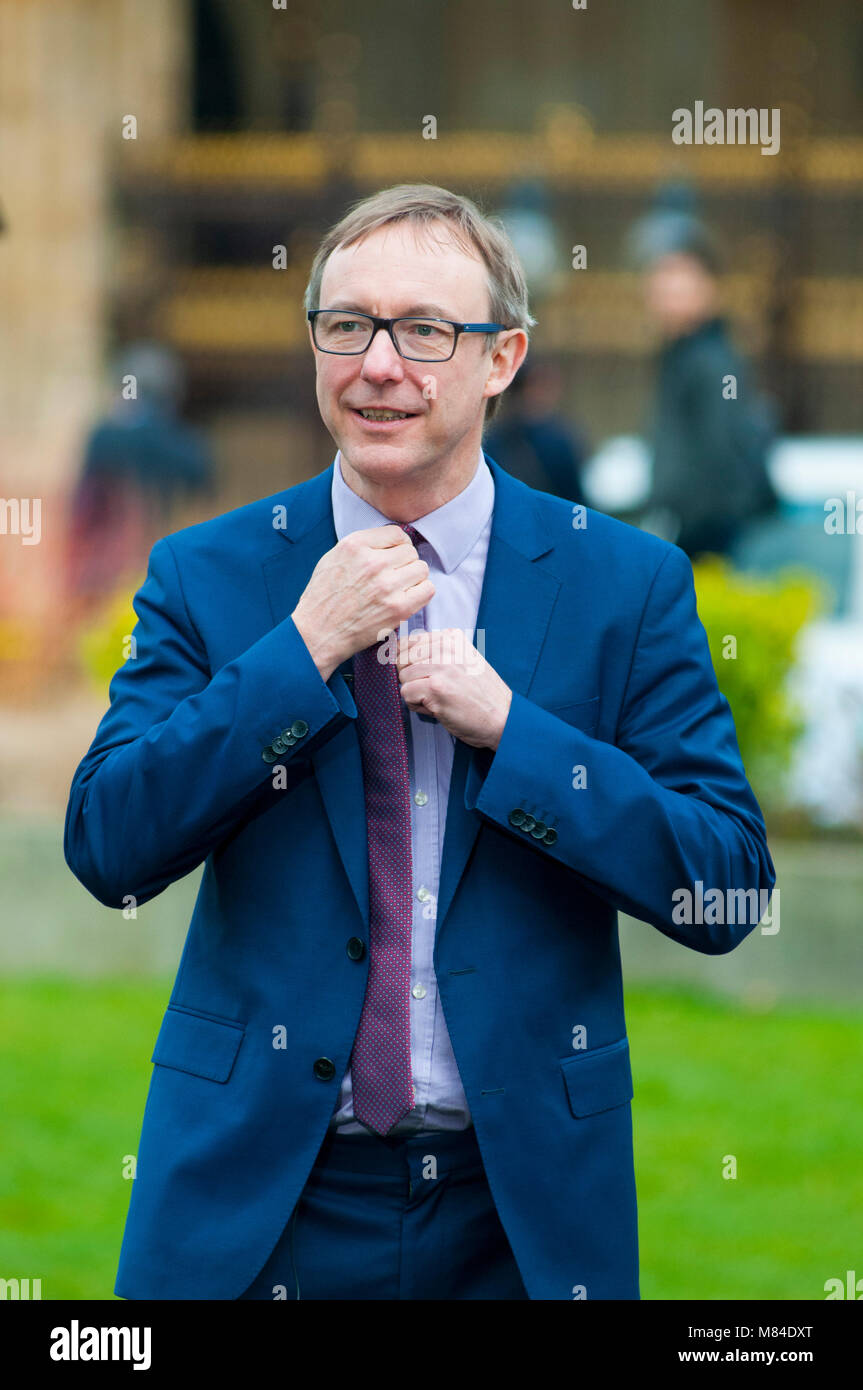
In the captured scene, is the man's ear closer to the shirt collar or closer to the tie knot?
the shirt collar

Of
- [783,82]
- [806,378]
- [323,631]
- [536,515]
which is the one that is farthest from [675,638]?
[783,82]

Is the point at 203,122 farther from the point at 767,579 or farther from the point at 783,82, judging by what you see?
the point at 767,579

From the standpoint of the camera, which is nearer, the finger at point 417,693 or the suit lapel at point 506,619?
the finger at point 417,693

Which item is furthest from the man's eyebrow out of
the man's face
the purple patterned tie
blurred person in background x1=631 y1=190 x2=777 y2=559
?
blurred person in background x1=631 y1=190 x2=777 y2=559

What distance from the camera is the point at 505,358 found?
279 cm

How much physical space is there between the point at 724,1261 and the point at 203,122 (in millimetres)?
11795

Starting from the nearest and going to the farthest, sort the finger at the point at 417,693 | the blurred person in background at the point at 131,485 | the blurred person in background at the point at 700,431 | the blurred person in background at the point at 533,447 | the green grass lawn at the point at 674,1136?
the finger at the point at 417,693, the green grass lawn at the point at 674,1136, the blurred person in background at the point at 533,447, the blurred person in background at the point at 700,431, the blurred person in background at the point at 131,485

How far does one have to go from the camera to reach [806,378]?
563 inches

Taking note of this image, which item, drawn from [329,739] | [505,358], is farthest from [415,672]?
[505,358]

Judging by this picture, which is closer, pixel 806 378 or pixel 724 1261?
pixel 724 1261

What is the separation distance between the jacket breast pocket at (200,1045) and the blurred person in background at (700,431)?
5.68 m

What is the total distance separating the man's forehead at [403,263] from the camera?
2.59 metres

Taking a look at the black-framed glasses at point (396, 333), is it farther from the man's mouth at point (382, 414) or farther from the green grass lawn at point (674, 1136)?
the green grass lawn at point (674, 1136)

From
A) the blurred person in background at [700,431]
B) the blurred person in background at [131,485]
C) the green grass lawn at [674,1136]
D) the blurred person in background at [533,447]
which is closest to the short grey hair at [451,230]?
the green grass lawn at [674,1136]
